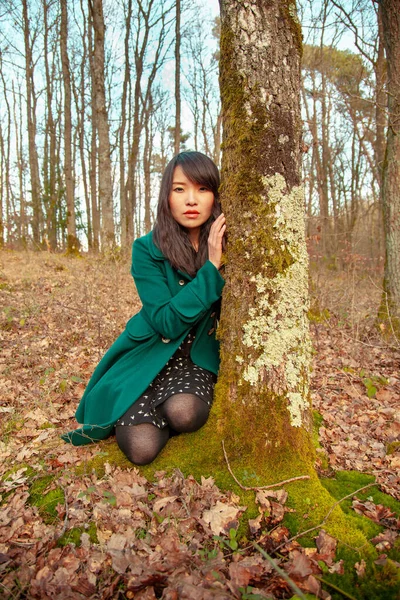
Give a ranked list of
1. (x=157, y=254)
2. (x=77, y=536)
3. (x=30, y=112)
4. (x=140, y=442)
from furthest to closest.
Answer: (x=30, y=112), (x=157, y=254), (x=140, y=442), (x=77, y=536)

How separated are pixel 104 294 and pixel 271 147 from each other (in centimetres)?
551

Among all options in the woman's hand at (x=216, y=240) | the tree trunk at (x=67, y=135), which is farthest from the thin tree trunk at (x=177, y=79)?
the woman's hand at (x=216, y=240)

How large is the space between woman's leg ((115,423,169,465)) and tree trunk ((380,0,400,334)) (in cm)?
380

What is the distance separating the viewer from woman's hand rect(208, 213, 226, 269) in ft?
7.22

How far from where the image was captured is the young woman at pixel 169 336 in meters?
2.21

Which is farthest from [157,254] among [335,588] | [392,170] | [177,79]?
[177,79]

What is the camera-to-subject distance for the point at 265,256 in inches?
79.8

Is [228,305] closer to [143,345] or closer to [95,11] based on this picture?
[143,345]

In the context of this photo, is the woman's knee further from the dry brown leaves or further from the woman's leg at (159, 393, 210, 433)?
the dry brown leaves

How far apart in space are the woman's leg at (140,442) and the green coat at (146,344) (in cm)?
13

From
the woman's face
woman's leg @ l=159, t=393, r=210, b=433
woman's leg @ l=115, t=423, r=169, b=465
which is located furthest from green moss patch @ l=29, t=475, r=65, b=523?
the woman's face

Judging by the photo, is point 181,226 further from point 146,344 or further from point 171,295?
point 146,344

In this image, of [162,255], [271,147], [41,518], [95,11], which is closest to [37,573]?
[41,518]

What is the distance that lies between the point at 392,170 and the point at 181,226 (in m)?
4.00
